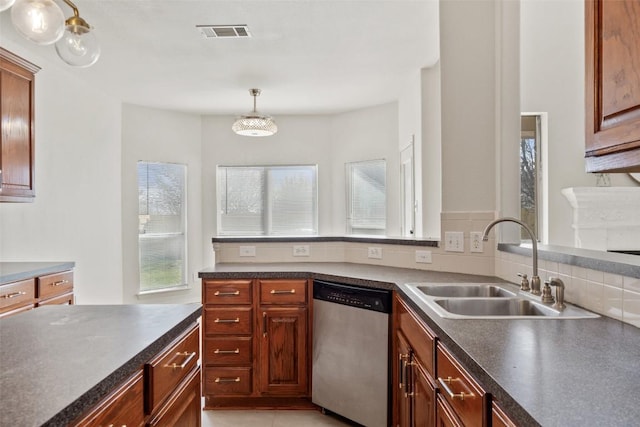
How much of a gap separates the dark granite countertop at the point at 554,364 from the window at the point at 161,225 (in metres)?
4.55

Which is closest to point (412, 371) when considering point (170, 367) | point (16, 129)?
point (170, 367)

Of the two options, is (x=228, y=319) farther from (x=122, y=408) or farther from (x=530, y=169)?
(x=530, y=169)

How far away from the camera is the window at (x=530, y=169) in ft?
13.0

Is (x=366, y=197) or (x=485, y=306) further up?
(x=366, y=197)

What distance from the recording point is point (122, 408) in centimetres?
96

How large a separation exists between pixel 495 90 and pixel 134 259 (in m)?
4.54

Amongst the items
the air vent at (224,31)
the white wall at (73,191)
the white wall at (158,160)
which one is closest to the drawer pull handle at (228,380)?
the white wall at (73,191)

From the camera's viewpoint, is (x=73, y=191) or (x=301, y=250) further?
(x=73, y=191)

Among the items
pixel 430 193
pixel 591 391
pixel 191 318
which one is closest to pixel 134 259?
pixel 430 193

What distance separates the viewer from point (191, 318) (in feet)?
4.68

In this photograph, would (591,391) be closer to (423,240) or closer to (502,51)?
(423,240)

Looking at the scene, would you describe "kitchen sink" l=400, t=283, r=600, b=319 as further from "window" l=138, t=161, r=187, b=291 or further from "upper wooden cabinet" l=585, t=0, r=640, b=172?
"window" l=138, t=161, r=187, b=291

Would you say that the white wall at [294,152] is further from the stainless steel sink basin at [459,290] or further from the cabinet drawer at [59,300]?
the stainless steel sink basin at [459,290]

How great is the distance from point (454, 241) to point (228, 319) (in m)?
1.50
